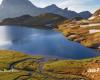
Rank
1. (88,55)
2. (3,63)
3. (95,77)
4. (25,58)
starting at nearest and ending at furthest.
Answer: (95,77)
(3,63)
(25,58)
(88,55)

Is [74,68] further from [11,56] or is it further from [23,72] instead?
[11,56]

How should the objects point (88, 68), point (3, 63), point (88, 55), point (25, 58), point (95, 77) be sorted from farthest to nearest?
point (88, 55) → point (25, 58) → point (3, 63) → point (88, 68) → point (95, 77)

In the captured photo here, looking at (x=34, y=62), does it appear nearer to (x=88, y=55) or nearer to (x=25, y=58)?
(x=25, y=58)

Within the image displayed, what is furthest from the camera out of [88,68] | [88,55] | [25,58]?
[88,55]

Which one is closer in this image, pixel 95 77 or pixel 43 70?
pixel 95 77

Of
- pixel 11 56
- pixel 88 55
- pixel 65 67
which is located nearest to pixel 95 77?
pixel 65 67

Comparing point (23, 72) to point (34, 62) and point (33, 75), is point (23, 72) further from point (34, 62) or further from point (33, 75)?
point (34, 62)

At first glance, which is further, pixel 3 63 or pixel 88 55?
pixel 88 55

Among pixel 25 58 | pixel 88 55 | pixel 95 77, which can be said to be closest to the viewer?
pixel 95 77

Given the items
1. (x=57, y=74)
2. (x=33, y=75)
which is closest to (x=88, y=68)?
(x=57, y=74)
